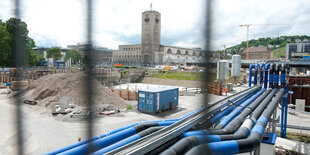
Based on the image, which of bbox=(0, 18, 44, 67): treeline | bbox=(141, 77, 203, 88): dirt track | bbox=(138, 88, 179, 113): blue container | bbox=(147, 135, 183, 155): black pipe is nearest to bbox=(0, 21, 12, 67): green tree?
bbox=(0, 18, 44, 67): treeline

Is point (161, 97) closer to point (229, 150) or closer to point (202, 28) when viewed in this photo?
point (229, 150)

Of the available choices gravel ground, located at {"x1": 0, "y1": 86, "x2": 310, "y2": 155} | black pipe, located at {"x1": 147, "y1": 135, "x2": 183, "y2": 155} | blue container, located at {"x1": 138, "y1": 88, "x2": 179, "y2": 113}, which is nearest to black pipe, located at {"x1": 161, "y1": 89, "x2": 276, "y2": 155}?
black pipe, located at {"x1": 147, "y1": 135, "x2": 183, "y2": 155}

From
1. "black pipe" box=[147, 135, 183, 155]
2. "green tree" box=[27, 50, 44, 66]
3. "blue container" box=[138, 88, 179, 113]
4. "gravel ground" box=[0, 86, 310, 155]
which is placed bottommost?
"gravel ground" box=[0, 86, 310, 155]

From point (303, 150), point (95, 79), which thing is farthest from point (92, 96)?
point (303, 150)

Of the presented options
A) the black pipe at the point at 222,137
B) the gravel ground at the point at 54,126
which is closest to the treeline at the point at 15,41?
the black pipe at the point at 222,137

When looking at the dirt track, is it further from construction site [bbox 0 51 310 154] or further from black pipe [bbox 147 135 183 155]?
black pipe [bbox 147 135 183 155]

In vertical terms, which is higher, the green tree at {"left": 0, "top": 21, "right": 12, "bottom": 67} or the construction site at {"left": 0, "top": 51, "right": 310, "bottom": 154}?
the green tree at {"left": 0, "top": 21, "right": 12, "bottom": 67}

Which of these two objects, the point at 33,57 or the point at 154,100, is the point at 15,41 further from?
the point at 154,100

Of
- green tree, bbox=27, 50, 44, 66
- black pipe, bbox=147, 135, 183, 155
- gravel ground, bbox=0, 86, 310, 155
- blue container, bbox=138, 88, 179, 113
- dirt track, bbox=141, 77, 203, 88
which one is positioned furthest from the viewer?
dirt track, bbox=141, 77, 203, 88

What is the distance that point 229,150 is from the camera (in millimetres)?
2986

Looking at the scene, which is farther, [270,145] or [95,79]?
[270,145]

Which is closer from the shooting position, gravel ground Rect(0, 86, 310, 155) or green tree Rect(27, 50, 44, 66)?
green tree Rect(27, 50, 44, 66)

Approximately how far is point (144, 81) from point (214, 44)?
134 feet

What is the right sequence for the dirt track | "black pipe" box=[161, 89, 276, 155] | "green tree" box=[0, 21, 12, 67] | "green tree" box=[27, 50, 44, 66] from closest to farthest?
"green tree" box=[0, 21, 12, 67]
"green tree" box=[27, 50, 44, 66]
"black pipe" box=[161, 89, 276, 155]
the dirt track
